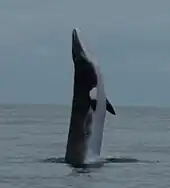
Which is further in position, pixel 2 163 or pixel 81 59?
pixel 2 163

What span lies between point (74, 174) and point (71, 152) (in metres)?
1.39

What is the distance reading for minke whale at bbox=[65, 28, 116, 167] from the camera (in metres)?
27.0

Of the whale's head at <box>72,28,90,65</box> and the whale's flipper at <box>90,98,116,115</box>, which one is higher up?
the whale's head at <box>72,28,90,65</box>

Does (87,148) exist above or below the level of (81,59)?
below

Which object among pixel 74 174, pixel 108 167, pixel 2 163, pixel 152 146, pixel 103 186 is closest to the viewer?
pixel 103 186

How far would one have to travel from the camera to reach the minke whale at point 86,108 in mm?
27000

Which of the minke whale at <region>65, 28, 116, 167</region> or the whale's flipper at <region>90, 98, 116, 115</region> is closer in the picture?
the whale's flipper at <region>90, 98, 116, 115</region>

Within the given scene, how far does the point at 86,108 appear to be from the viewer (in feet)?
89.5

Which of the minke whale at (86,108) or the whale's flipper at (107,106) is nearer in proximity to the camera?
the whale's flipper at (107,106)

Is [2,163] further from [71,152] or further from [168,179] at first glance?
[168,179]

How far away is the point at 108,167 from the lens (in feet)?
93.0

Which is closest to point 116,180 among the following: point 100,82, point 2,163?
point 100,82

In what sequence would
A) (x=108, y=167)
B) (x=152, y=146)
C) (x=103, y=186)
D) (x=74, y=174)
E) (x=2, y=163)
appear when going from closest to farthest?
(x=103, y=186) < (x=74, y=174) < (x=108, y=167) < (x=2, y=163) < (x=152, y=146)

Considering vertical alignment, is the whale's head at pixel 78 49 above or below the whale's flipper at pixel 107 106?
above
